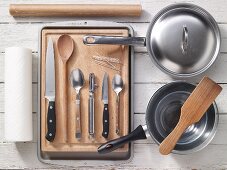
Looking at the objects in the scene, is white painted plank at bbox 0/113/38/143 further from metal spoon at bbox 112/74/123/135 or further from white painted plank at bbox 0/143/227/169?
metal spoon at bbox 112/74/123/135

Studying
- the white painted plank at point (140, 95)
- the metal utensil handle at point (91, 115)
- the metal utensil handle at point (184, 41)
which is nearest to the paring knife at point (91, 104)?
the metal utensil handle at point (91, 115)

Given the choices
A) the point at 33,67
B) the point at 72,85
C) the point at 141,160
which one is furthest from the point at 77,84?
the point at 141,160

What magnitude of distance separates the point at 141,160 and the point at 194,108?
0.19m

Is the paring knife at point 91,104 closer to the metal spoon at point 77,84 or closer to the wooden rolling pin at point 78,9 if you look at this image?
the metal spoon at point 77,84

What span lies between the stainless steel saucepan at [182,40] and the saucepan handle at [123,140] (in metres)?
0.14

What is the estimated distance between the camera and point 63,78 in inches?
36.8

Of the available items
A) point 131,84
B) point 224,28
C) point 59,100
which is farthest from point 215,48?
point 59,100

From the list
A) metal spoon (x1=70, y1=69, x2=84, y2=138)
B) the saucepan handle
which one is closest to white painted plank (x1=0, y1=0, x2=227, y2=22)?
metal spoon (x1=70, y1=69, x2=84, y2=138)

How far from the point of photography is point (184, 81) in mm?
922

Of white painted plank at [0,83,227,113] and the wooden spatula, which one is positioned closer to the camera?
the wooden spatula

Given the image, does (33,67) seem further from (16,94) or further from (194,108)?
(194,108)

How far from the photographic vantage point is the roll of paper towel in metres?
0.91

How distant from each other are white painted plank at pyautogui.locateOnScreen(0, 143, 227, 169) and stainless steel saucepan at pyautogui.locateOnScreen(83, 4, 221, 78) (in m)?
0.19

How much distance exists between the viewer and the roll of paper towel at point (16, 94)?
0.91 metres
